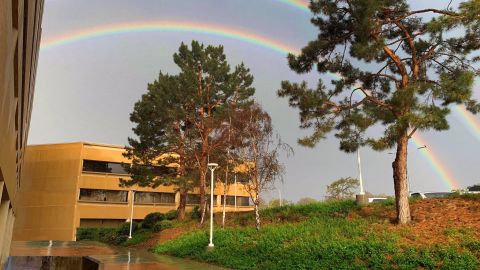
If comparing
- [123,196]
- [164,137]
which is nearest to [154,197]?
[123,196]

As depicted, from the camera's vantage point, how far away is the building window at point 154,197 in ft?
177

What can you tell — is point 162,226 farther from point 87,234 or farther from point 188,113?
point 87,234

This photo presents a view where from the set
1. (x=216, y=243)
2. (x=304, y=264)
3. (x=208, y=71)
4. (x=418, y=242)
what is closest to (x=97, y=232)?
(x=208, y=71)

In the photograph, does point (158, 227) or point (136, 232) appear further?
point (136, 232)

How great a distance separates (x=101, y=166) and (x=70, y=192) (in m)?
4.90

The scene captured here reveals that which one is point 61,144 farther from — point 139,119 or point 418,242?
point 418,242

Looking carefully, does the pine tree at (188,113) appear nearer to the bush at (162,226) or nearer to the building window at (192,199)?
the bush at (162,226)

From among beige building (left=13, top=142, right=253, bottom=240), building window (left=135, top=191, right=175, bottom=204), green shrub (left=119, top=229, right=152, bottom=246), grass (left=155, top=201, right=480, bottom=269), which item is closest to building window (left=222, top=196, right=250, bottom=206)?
building window (left=135, top=191, right=175, bottom=204)

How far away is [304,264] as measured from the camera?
13.5 m

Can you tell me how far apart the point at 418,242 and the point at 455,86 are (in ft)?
18.1

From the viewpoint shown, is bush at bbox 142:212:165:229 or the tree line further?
bush at bbox 142:212:165:229

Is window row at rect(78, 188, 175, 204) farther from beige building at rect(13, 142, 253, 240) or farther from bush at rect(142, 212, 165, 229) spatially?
bush at rect(142, 212, 165, 229)

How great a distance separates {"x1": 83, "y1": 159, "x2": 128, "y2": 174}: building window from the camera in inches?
1994

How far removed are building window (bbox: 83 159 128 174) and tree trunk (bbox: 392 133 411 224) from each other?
40.6 metres
